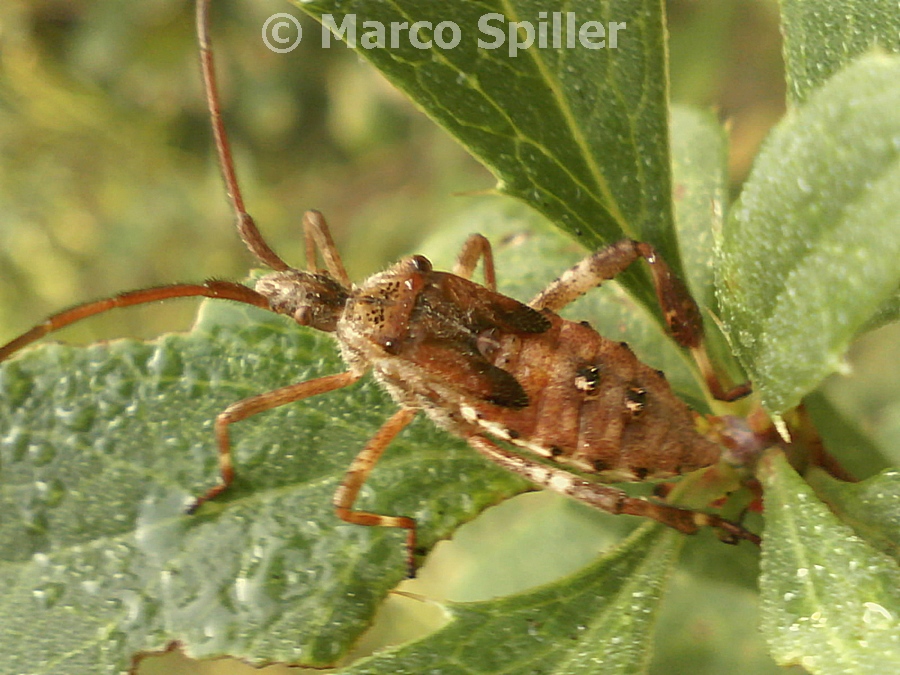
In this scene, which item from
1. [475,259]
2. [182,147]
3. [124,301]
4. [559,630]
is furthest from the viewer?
[182,147]

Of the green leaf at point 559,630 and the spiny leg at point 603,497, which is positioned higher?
the spiny leg at point 603,497

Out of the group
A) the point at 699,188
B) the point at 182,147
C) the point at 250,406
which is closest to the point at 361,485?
the point at 250,406

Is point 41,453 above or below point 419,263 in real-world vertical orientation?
below

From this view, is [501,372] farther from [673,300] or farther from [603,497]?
[673,300]

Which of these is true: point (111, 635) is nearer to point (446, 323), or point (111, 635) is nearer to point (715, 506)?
point (446, 323)

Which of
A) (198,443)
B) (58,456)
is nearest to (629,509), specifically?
(198,443)

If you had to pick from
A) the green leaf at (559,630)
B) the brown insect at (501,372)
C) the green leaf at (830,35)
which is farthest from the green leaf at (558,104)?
the green leaf at (559,630)

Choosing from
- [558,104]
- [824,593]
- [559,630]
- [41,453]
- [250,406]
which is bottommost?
[559,630]

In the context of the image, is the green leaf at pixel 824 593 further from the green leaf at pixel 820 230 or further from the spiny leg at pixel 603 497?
the spiny leg at pixel 603 497
